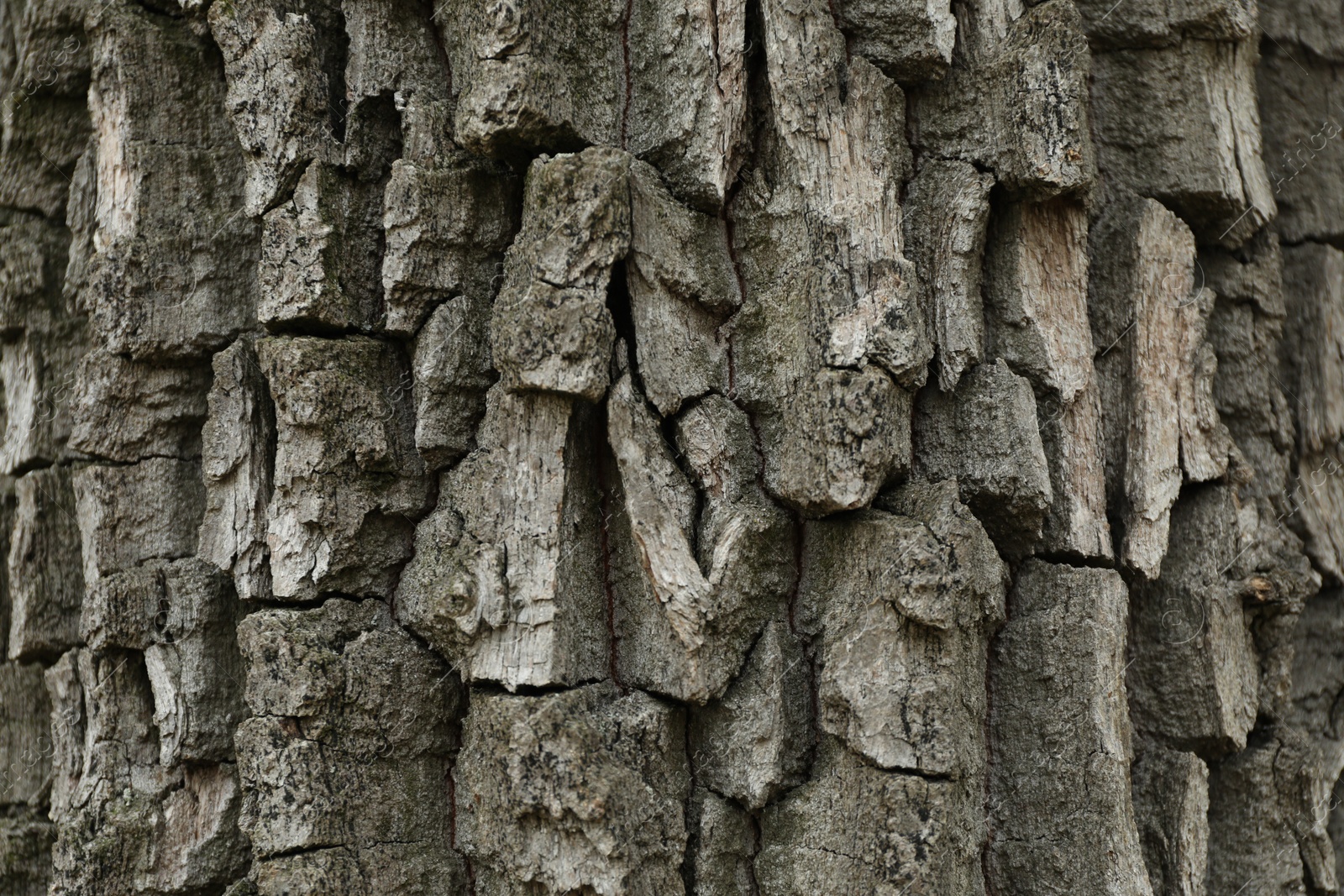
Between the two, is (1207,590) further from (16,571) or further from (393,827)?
(16,571)

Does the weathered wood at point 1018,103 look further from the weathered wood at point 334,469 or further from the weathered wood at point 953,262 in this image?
the weathered wood at point 334,469

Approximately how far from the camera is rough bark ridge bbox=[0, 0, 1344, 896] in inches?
86.1

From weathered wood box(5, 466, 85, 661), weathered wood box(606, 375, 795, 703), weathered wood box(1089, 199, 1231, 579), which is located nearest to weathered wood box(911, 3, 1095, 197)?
weathered wood box(1089, 199, 1231, 579)

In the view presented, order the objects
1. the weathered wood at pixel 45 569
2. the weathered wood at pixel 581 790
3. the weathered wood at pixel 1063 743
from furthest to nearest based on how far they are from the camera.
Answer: the weathered wood at pixel 45 569
the weathered wood at pixel 1063 743
the weathered wood at pixel 581 790

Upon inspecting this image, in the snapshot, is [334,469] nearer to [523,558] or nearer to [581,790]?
[523,558]

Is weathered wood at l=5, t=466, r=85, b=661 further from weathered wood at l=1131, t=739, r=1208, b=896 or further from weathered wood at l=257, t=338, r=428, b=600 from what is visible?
weathered wood at l=1131, t=739, r=1208, b=896

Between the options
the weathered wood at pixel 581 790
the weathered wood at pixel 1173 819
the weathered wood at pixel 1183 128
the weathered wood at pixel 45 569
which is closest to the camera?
the weathered wood at pixel 581 790

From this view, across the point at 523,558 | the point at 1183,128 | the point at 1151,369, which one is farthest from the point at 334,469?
the point at 1183,128

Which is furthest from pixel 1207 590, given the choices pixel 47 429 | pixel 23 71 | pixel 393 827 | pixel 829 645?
pixel 23 71

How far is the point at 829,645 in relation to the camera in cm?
221

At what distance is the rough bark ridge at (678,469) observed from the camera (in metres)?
2.19

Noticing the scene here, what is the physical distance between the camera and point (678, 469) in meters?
2.27

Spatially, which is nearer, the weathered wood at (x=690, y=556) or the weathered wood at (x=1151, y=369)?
the weathered wood at (x=690, y=556)

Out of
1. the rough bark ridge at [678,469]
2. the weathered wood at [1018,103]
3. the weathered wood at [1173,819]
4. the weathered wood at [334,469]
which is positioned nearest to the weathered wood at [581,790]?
the rough bark ridge at [678,469]
